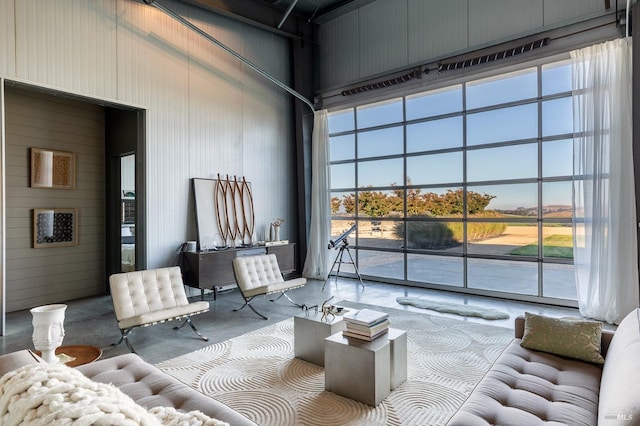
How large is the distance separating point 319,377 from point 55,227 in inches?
201

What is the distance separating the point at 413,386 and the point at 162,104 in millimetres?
5307

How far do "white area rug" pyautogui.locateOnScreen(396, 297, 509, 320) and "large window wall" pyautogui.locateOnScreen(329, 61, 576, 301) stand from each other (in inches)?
35.9

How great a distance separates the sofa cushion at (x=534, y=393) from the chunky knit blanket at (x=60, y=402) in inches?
50.3

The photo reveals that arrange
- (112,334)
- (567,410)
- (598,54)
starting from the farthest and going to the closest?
(598,54), (112,334), (567,410)

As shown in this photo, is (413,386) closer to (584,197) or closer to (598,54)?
(584,197)

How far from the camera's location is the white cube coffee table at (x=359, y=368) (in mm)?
2570

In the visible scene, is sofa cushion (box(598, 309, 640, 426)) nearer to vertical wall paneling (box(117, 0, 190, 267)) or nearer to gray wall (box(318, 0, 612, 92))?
gray wall (box(318, 0, 612, 92))

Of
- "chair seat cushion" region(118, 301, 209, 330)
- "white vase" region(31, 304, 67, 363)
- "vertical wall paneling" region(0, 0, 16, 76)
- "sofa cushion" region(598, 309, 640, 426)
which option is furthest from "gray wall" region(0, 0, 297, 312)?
"sofa cushion" region(598, 309, 640, 426)

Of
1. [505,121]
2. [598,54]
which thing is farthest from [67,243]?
[598,54]

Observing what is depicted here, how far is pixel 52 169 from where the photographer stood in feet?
18.7

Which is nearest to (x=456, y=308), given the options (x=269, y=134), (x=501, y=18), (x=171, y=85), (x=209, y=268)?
(x=209, y=268)

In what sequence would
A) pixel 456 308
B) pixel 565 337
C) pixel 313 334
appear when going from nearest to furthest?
pixel 565 337
pixel 313 334
pixel 456 308

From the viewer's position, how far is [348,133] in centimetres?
763

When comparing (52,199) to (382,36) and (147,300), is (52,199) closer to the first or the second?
(147,300)
